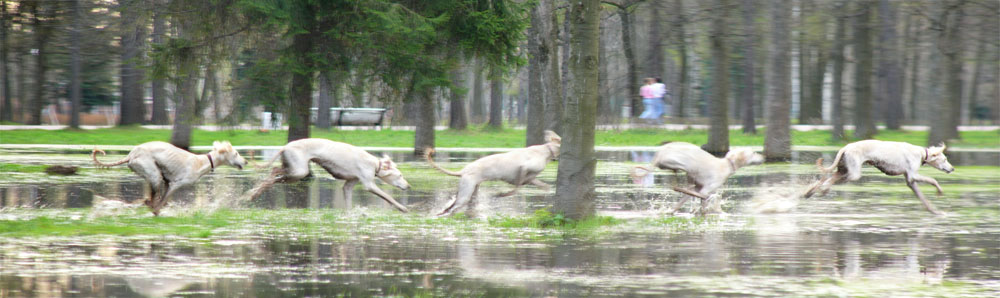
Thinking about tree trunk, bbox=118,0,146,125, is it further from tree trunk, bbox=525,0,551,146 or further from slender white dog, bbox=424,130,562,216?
slender white dog, bbox=424,130,562,216

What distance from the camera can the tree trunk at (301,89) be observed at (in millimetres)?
18625

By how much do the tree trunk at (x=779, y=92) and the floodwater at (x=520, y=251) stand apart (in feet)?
27.9

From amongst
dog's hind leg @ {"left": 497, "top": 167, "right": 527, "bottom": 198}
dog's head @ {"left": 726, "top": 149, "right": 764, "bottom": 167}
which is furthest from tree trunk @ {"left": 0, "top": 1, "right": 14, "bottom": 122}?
dog's head @ {"left": 726, "top": 149, "right": 764, "bottom": 167}

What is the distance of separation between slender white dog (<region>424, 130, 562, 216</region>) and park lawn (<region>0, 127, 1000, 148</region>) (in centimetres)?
1906

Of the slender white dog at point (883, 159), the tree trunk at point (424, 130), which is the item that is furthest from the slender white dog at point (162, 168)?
the tree trunk at point (424, 130)

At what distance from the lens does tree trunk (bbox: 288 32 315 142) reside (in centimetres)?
1862

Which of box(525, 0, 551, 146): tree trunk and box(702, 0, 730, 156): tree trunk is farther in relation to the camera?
box(525, 0, 551, 146): tree trunk

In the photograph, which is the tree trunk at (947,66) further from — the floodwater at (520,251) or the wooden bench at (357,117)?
the wooden bench at (357,117)

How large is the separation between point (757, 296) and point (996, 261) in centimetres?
287

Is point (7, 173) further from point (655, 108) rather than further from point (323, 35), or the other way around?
point (655, 108)

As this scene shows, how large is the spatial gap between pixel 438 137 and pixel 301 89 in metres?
18.4

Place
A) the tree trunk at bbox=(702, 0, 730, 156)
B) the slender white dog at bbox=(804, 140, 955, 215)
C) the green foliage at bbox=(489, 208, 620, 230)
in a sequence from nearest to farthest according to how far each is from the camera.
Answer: the green foliage at bbox=(489, 208, 620, 230), the slender white dog at bbox=(804, 140, 955, 215), the tree trunk at bbox=(702, 0, 730, 156)

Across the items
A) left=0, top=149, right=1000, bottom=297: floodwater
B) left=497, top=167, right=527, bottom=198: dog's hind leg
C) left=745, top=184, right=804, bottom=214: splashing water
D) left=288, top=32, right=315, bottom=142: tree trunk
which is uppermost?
left=288, top=32, right=315, bottom=142: tree trunk

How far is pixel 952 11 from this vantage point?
2523 cm
